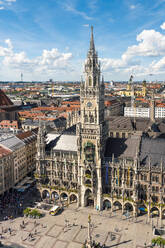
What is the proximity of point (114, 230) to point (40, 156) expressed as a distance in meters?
43.4

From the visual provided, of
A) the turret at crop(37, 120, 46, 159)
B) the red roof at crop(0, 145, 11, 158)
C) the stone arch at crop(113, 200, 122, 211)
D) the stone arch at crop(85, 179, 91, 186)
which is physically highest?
the turret at crop(37, 120, 46, 159)

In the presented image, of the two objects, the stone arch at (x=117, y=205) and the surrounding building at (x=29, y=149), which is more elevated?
the surrounding building at (x=29, y=149)

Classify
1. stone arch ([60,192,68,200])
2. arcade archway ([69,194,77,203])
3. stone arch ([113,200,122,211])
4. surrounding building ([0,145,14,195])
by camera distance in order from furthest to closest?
surrounding building ([0,145,14,195]) < stone arch ([60,192,68,200]) < arcade archway ([69,194,77,203]) < stone arch ([113,200,122,211])

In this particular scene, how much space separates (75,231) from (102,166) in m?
25.9

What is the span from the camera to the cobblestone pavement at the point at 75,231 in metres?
78.6

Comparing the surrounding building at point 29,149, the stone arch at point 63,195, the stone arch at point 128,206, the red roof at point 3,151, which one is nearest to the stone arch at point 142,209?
the stone arch at point 128,206

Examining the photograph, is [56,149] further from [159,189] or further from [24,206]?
[159,189]

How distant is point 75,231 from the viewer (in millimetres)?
84812

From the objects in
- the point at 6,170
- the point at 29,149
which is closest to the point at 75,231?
the point at 6,170

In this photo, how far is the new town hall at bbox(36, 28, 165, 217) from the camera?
298ft

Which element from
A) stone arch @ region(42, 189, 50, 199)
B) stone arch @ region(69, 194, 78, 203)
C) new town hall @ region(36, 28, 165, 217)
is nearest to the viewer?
new town hall @ region(36, 28, 165, 217)

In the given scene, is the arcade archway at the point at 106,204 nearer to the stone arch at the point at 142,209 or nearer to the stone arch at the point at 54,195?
the stone arch at the point at 142,209

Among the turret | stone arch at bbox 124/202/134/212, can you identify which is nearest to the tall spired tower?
stone arch at bbox 124/202/134/212

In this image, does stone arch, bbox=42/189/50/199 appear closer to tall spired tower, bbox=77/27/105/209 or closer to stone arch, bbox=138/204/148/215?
tall spired tower, bbox=77/27/105/209
